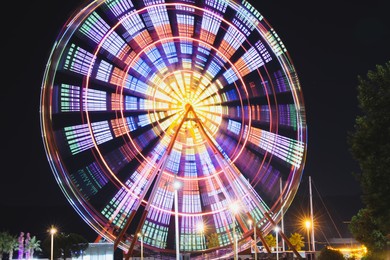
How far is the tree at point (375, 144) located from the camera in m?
14.6

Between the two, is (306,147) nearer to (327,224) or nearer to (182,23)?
(182,23)

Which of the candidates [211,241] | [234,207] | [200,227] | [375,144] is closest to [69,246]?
[200,227]

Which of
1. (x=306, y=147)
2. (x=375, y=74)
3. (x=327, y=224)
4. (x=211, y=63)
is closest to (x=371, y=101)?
(x=375, y=74)

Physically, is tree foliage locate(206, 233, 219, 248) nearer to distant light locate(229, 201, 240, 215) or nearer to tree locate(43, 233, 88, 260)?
distant light locate(229, 201, 240, 215)

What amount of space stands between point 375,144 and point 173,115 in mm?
14496

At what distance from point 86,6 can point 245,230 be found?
13.7 meters

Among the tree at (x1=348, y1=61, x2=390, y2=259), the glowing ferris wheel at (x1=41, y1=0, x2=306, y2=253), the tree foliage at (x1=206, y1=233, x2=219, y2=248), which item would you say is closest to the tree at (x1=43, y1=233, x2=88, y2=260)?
the glowing ferris wheel at (x1=41, y1=0, x2=306, y2=253)

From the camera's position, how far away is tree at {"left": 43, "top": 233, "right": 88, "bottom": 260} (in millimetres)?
28672

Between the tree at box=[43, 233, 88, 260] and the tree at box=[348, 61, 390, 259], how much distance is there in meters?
17.0

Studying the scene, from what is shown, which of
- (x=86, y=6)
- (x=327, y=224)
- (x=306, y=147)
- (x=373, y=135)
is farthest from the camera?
(x=327, y=224)

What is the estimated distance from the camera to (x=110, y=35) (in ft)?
81.8

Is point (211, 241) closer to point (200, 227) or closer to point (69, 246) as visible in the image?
point (200, 227)

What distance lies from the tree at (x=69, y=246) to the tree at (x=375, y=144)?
17.0 metres

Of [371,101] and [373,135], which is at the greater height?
[371,101]
